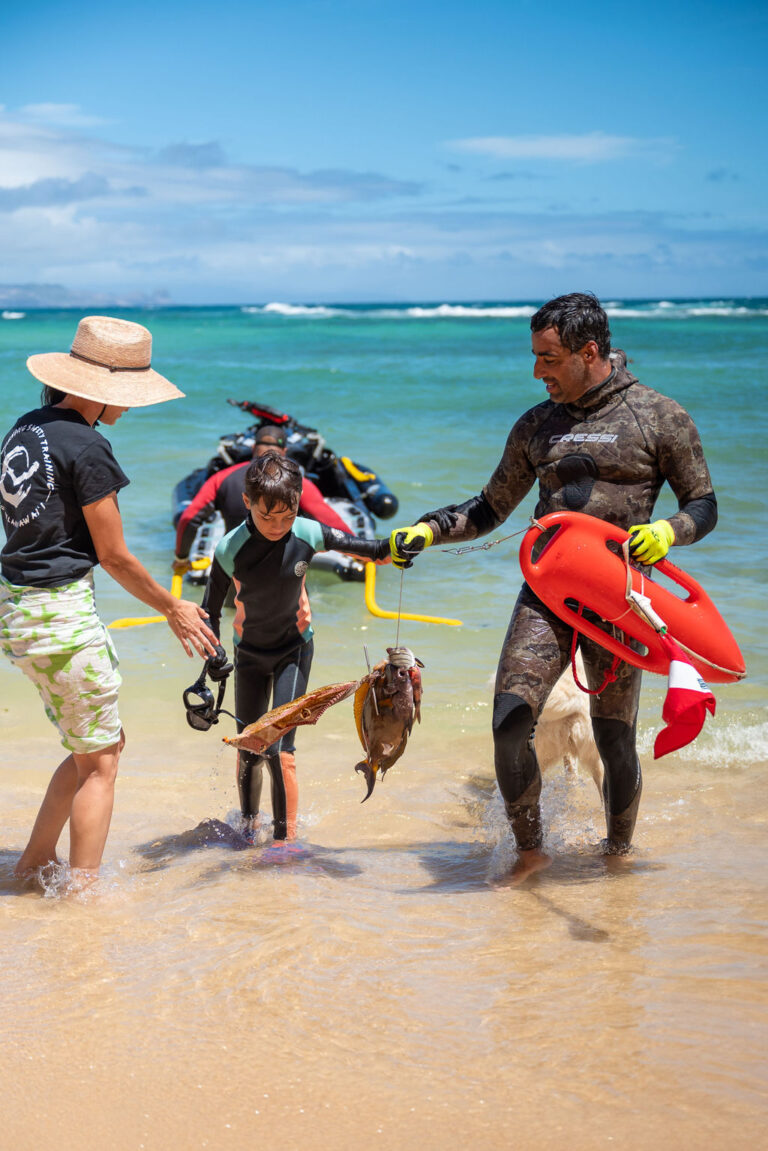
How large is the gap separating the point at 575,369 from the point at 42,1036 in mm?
2844

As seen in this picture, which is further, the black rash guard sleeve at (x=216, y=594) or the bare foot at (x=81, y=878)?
the black rash guard sleeve at (x=216, y=594)

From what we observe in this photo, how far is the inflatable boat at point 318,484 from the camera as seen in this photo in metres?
10.4

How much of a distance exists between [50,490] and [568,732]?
8.59ft

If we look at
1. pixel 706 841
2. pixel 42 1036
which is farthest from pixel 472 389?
pixel 42 1036

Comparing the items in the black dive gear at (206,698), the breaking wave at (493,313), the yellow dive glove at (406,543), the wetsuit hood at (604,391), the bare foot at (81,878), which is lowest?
the bare foot at (81,878)

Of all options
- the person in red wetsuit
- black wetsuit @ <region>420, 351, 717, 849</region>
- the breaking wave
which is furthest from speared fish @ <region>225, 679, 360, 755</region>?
the breaking wave

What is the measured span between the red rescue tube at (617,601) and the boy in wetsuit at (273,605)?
780 millimetres

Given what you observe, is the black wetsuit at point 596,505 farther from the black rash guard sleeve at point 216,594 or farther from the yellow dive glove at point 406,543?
the black rash guard sleeve at point 216,594

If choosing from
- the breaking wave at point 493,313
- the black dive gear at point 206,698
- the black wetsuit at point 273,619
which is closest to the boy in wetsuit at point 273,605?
the black wetsuit at point 273,619

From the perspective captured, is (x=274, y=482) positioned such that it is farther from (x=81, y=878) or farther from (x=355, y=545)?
(x=81, y=878)

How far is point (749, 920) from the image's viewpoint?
12.4ft

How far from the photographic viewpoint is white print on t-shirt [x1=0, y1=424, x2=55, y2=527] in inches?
148

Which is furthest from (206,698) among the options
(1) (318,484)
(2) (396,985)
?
(1) (318,484)

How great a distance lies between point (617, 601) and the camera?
3992 millimetres
